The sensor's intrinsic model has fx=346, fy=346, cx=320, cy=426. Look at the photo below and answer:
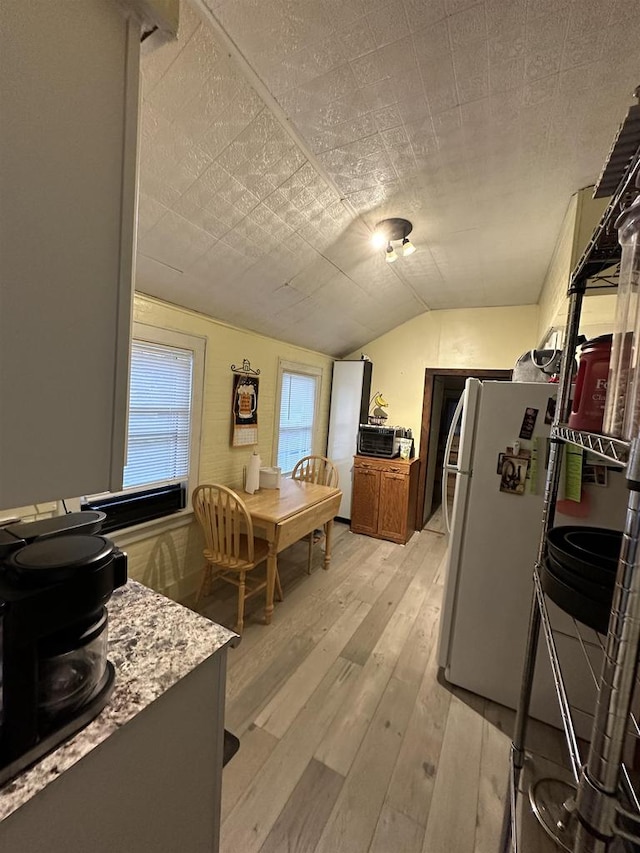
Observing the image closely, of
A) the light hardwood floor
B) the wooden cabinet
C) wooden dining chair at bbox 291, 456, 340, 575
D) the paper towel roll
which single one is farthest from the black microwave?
the light hardwood floor

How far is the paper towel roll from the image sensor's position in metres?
3.09

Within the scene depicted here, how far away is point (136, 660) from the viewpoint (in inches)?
35.0

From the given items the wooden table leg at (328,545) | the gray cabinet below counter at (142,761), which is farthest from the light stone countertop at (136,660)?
the wooden table leg at (328,545)

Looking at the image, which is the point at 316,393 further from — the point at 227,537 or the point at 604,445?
the point at 604,445

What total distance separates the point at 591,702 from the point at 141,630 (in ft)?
6.69

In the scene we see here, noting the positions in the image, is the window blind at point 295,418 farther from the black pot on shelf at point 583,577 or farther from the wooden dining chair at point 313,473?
the black pot on shelf at point 583,577

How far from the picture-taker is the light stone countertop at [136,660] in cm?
61

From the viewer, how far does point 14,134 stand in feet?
1.65

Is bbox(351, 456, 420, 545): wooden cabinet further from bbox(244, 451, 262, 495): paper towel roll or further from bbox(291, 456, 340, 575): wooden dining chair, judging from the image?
bbox(244, 451, 262, 495): paper towel roll

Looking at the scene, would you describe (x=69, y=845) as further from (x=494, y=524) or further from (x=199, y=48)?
(x=199, y=48)

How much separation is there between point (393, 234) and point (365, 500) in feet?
9.34

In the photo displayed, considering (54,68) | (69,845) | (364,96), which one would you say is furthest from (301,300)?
(69,845)

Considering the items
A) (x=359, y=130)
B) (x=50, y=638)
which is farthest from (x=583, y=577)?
(x=359, y=130)

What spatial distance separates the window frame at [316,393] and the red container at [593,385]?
295 cm
